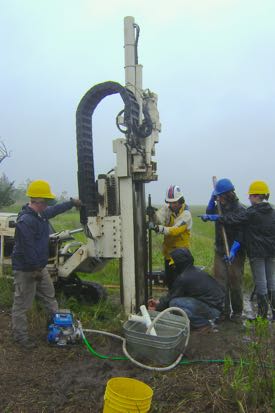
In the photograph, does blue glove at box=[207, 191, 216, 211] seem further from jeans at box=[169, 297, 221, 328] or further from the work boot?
the work boot

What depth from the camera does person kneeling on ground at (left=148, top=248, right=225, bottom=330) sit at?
5895 millimetres

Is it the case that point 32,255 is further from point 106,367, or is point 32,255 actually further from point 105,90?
point 105,90

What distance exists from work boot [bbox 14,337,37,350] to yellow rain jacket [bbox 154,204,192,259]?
250 centimetres

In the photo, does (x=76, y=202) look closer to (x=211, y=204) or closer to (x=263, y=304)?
(x=211, y=204)

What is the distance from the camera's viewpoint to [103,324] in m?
6.01

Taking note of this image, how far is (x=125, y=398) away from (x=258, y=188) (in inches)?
156

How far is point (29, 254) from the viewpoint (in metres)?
5.40

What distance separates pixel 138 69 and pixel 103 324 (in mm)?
3678

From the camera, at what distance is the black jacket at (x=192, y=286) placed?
5.96 m

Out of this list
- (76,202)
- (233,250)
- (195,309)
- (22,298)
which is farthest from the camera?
(233,250)

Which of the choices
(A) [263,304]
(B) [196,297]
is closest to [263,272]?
(A) [263,304]

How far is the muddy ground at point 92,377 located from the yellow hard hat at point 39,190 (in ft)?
5.86

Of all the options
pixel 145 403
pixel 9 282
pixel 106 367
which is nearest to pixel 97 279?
pixel 9 282

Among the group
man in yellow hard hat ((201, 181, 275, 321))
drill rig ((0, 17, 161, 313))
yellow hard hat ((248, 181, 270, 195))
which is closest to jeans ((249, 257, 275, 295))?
man in yellow hard hat ((201, 181, 275, 321))
